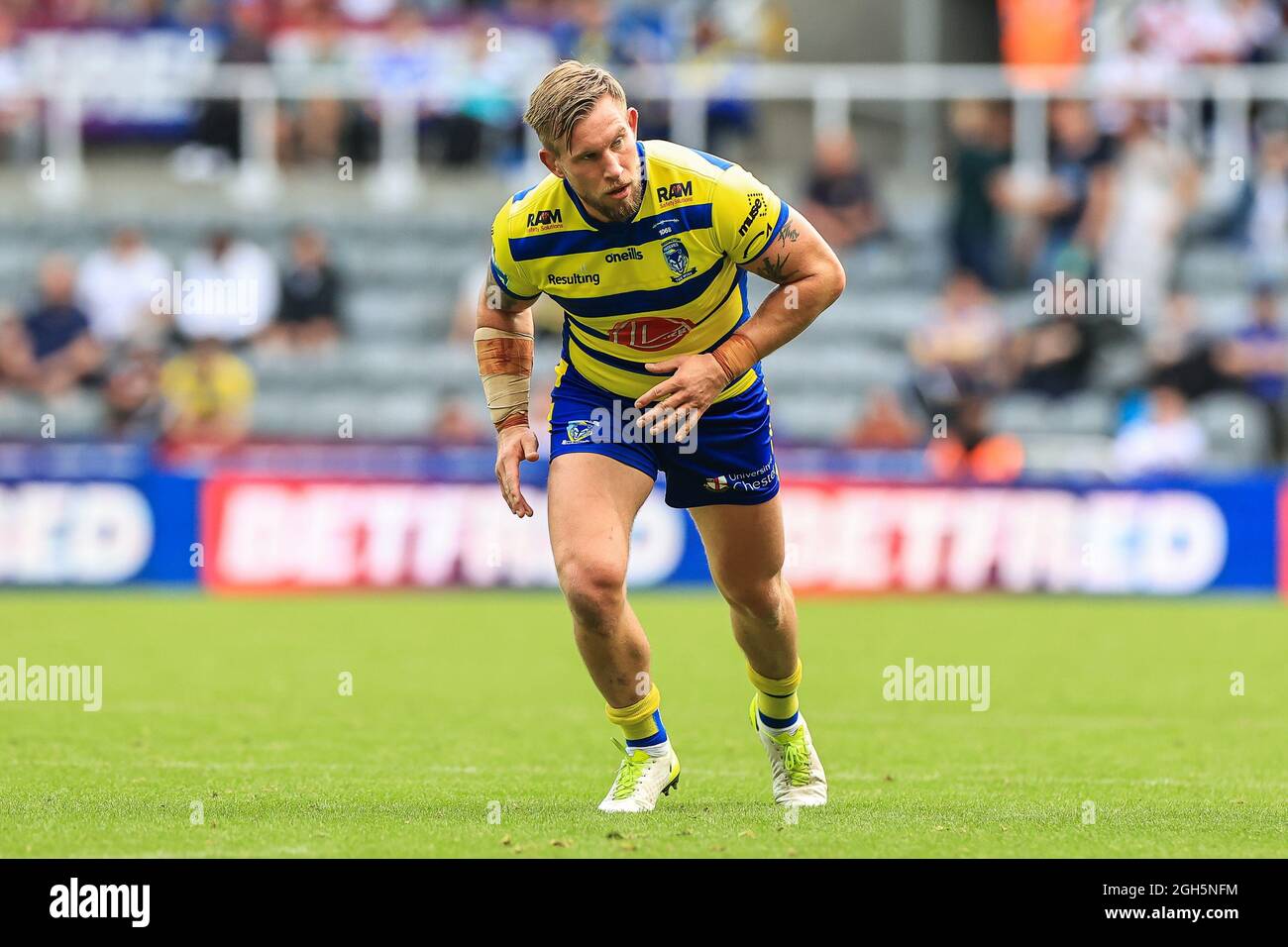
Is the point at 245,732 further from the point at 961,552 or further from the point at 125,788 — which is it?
the point at 961,552

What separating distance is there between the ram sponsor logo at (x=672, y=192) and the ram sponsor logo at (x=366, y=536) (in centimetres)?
1154

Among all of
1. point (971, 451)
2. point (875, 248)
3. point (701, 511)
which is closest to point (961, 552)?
point (971, 451)

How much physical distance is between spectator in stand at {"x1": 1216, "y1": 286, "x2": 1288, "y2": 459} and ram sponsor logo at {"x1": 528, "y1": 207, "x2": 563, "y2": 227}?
49.0ft

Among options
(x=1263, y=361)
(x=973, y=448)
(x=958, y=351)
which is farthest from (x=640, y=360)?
(x=1263, y=361)

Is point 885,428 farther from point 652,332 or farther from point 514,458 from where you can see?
point 652,332

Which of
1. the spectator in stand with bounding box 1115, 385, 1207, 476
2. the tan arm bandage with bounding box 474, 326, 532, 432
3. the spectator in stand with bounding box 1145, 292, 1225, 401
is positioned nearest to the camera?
the tan arm bandage with bounding box 474, 326, 532, 432

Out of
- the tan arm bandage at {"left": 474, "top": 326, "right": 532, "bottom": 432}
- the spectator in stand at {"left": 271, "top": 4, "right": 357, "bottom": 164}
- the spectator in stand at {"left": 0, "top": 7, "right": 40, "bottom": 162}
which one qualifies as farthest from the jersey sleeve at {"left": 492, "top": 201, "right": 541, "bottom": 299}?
the spectator in stand at {"left": 0, "top": 7, "right": 40, "bottom": 162}

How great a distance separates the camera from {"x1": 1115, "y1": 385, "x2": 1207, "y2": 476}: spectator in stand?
20.8 meters

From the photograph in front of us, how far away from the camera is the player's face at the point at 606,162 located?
295 inches

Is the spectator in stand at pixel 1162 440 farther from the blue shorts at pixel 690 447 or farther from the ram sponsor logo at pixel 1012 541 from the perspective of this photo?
the blue shorts at pixel 690 447

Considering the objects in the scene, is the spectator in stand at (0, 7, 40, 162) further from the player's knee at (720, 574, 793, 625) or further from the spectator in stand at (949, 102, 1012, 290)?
the player's knee at (720, 574, 793, 625)

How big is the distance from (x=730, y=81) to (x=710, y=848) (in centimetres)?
1788

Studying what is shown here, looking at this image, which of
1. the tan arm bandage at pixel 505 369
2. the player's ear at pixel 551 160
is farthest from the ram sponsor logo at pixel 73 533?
the player's ear at pixel 551 160
